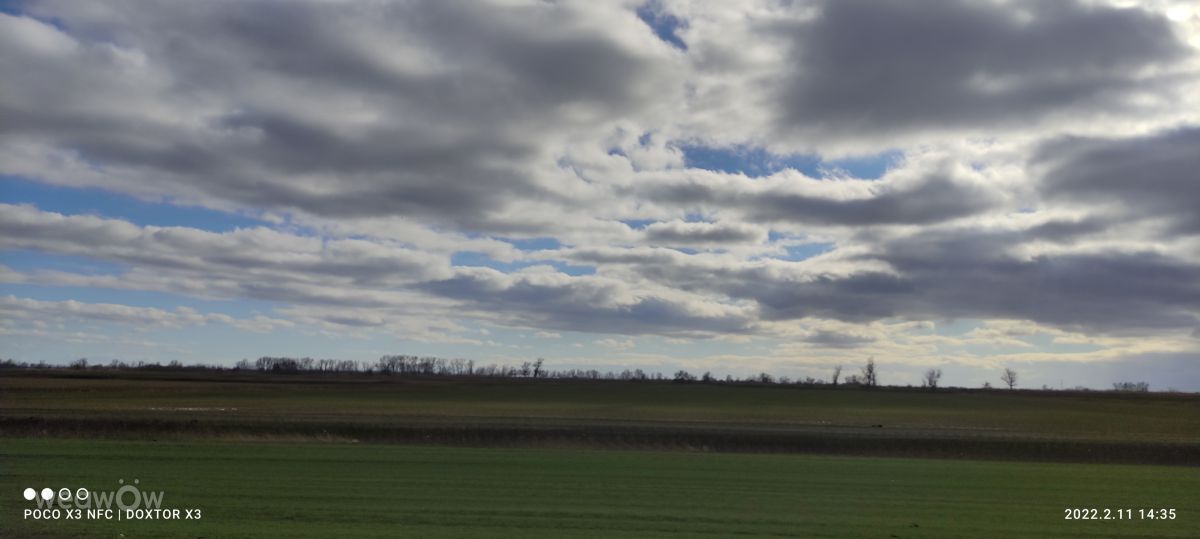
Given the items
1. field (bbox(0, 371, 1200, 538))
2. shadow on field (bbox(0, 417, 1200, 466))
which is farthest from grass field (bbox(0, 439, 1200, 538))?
shadow on field (bbox(0, 417, 1200, 466))

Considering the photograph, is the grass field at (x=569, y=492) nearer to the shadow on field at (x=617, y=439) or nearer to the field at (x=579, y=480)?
the field at (x=579, y=480)

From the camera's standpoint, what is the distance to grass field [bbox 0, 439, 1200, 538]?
57.7 feet

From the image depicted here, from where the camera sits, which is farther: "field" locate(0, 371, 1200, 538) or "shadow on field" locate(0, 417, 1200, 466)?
"shadow on field" locate(0, 417, 1200, 466)

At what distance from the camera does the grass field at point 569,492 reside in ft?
57.7

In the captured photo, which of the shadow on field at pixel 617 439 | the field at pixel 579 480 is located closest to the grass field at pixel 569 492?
the field at pixel 579 480

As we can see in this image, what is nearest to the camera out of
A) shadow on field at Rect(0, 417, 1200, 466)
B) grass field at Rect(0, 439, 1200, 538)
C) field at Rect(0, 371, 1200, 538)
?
grass field at Rect(0, 439, 1200, 538)

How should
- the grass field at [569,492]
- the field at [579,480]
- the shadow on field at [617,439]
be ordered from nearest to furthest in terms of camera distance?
the grass field at [569,492]
the field at [579,480]
the shadow on field at [617,439]

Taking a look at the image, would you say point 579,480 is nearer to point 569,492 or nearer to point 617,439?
point 569,492

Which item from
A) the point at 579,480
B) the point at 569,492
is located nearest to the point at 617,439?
the point at 579,480

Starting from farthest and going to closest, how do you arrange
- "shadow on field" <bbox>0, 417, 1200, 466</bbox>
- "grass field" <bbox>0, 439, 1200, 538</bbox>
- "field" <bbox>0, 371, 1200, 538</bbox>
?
1. "shadow on field" <bbox>0, 417, 1200, 466</bbox>
2. "field" <bbox>0, 371, 1200, 538</bbox>
3. "grass field" <bbox>0, 439, 1200, 538</bbox>

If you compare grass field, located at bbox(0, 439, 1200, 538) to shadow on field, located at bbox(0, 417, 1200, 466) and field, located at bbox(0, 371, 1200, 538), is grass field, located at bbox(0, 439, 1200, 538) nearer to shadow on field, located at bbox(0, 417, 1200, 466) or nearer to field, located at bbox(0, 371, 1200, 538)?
field, located at bbox(0, 371, 1200, 538)

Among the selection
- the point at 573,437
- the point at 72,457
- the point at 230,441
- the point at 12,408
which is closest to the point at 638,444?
the point at 573,437

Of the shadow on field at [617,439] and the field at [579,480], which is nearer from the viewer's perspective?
the field at [579,480]

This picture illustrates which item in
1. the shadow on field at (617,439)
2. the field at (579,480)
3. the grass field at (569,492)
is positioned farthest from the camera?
the shadow on field at (617,439)
